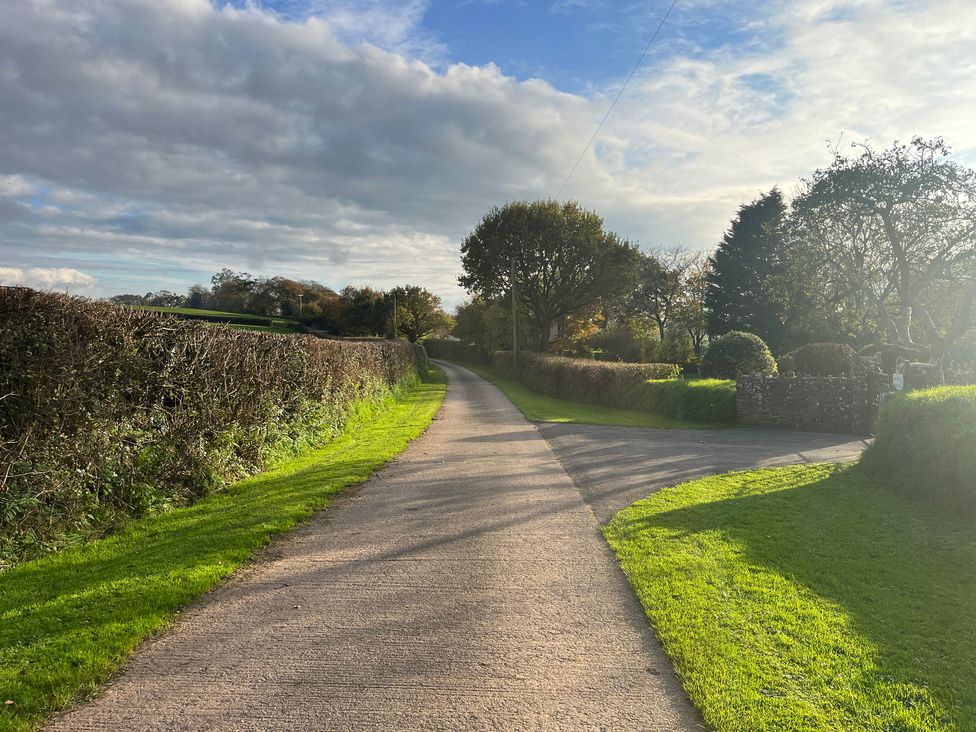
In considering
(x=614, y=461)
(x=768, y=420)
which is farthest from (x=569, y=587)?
(x=768, y=420)

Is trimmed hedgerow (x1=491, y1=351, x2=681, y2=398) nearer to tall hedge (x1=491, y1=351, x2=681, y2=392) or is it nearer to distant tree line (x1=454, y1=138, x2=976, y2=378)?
tall hedge (x1=491, y1=351, x2=681, y2=392)

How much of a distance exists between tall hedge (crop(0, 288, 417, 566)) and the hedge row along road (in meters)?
2.22

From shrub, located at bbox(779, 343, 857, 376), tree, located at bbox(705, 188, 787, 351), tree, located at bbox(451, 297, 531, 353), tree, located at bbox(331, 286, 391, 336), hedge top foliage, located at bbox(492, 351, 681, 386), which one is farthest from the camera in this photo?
tree, located at bbox(331, 286, 391, 336)

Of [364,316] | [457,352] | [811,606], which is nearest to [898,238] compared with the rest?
[811,606]

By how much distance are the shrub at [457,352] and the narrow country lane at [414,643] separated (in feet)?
195

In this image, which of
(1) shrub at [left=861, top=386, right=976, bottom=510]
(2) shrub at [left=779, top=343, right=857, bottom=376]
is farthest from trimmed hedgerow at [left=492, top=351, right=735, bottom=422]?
(1) shrub at [left=861, top=386, right=976, bottom=510]

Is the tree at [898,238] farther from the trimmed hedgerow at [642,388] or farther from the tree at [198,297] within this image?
the tree at [198,297]

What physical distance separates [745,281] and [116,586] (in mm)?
45181

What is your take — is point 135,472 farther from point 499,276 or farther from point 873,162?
point 499,276

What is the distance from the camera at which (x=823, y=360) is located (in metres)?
22.9

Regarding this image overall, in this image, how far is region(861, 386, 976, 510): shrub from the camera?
7398 mm

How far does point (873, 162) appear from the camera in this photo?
15.6 m

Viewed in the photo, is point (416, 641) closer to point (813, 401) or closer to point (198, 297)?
point (813, 401)

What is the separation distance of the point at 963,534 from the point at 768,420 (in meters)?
10.5
